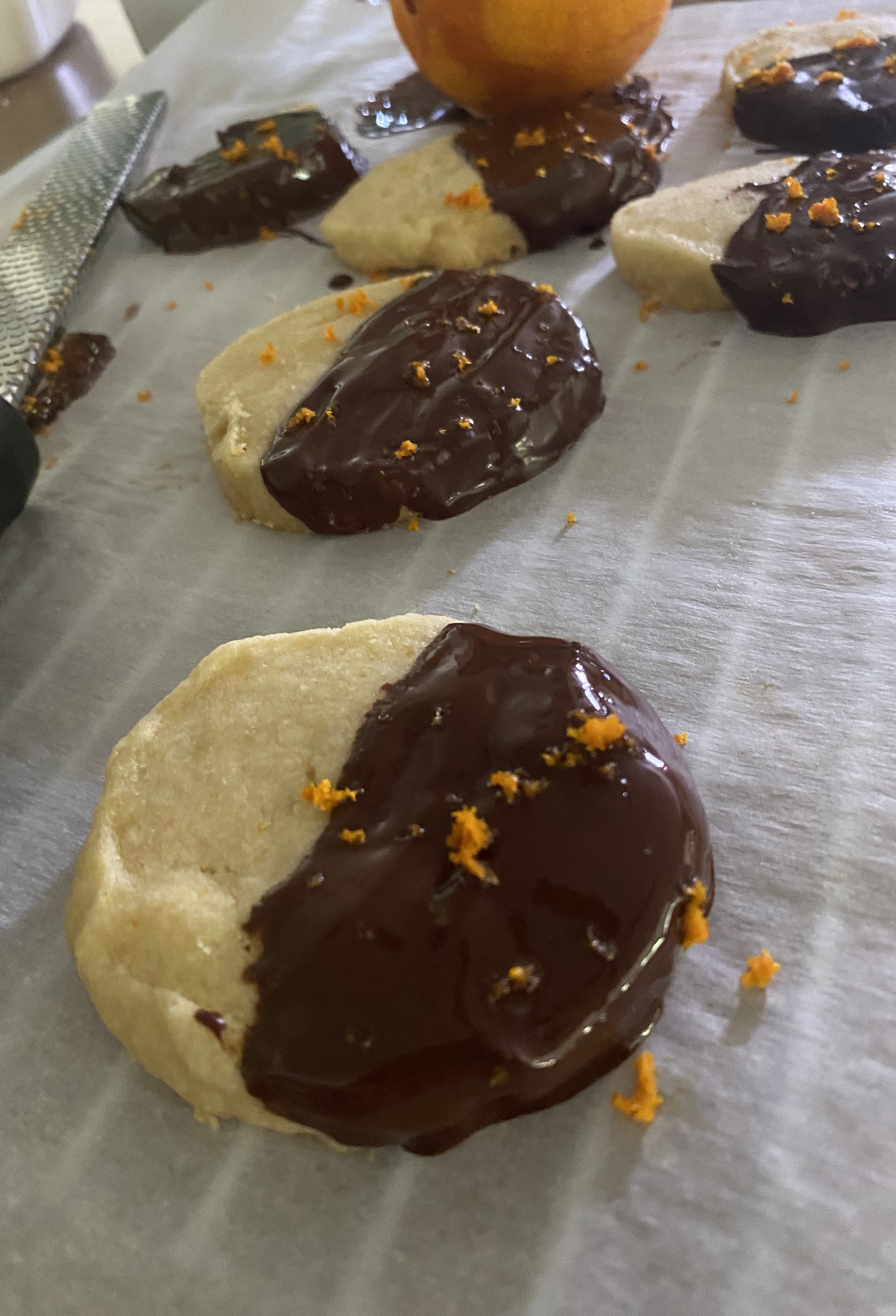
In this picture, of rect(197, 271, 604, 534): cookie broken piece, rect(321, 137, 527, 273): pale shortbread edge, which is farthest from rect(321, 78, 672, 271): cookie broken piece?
rect(197, 271, 604, 534): cookie broken piece

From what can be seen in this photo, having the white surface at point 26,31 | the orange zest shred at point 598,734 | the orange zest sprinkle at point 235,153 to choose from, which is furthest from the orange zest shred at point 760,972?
the white surface at point 26,31

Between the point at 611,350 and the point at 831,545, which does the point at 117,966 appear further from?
the point at 611,350

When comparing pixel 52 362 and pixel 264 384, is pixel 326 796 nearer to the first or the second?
pixel 264 384

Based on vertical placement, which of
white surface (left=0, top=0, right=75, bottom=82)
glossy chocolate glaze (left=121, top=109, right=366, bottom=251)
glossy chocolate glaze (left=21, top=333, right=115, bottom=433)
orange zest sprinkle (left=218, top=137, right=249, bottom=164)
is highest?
white surface (left=0, top=0, right=75, bottom=82)

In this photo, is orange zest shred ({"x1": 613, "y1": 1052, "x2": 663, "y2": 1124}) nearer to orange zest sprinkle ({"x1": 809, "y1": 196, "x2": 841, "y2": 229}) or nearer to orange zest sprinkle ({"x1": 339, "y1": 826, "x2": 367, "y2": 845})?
A: orange zest sprinkle ({"x1": 339, "y1": 826, "x2": 367, "y2": 845})

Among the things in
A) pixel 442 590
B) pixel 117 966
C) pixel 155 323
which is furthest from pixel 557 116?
pixel 117 966

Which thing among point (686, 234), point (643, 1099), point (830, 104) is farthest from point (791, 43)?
point (643, 1099)
